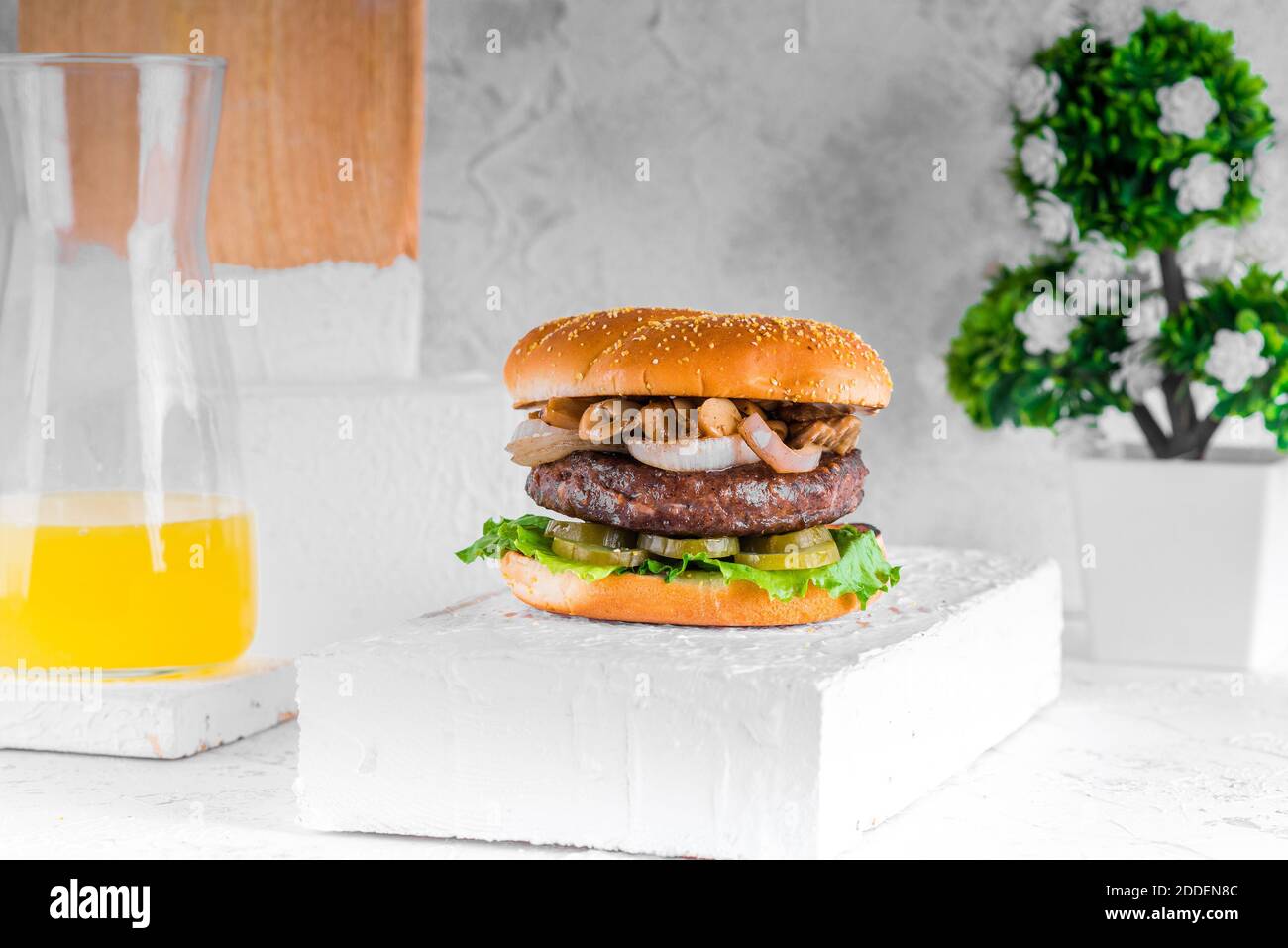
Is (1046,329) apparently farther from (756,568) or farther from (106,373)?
(106,373)

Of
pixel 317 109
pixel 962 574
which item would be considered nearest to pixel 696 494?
pixel 962 574

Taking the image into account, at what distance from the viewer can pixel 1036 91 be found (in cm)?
245

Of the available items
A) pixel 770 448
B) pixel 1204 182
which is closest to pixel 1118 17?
pixel 1204 182

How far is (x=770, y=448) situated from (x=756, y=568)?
13 cm

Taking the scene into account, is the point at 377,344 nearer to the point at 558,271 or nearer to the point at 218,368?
the point at 218,368

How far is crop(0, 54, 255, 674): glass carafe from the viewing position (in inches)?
75.2

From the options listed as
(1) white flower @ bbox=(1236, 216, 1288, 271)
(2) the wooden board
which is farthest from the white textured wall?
(2) the wooden board

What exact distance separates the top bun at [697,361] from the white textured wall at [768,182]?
1.06 m

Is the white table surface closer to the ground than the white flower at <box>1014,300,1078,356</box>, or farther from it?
closer to the ground

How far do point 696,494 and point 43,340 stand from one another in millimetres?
795

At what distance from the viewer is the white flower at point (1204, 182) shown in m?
2.38

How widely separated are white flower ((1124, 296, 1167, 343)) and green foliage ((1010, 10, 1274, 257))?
81mm

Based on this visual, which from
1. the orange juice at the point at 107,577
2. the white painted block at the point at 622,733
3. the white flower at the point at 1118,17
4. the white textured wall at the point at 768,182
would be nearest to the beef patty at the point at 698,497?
the white painted block at the point at 622,733

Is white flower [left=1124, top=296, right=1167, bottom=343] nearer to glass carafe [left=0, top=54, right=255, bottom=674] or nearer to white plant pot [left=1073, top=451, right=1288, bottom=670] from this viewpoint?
white plant pot [left=1073, top=451, right=1288, bottom=670]
